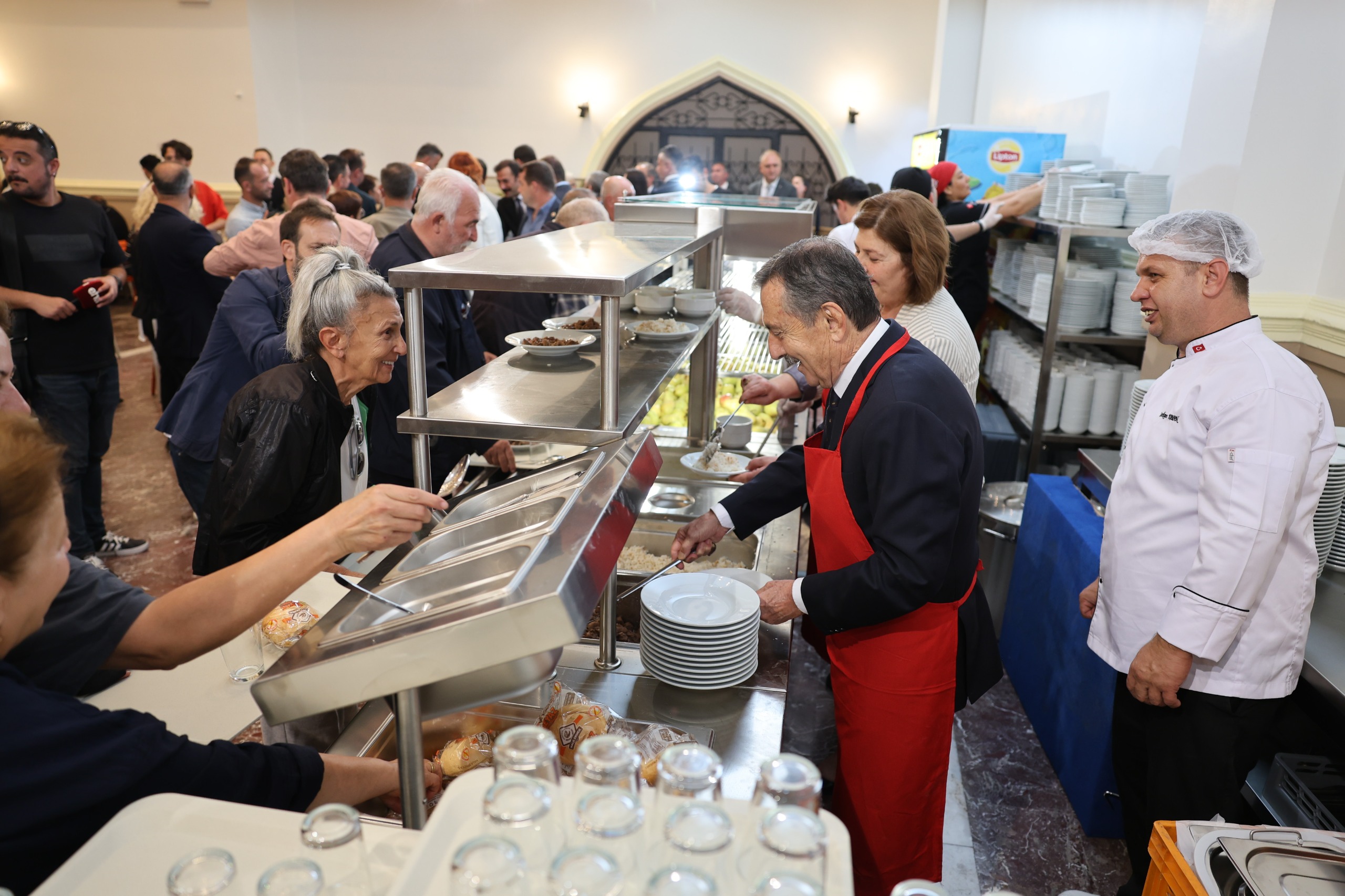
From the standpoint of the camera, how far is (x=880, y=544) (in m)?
1.83

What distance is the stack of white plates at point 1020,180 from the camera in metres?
5.83

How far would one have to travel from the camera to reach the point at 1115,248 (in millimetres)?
5086

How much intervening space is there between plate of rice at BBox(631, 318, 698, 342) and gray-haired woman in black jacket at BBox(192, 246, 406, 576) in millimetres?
758

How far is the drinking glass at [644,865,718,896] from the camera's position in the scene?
79 centimetres

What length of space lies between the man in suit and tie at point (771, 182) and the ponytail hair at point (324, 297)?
234 inches

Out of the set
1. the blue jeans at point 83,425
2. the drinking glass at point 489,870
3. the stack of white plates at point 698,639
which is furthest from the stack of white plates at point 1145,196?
the blue jeans at point 83,425

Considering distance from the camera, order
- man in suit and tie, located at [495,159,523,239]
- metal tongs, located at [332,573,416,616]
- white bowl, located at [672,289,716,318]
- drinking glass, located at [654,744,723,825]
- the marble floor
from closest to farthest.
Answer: drinking glass, located at [654,744,723,825] → metal tongs, located at [332,573,416,616] → the marble floor → white bowl, located at [672,289,716,318] → man in suit and tie, located at [495,159,523,239]

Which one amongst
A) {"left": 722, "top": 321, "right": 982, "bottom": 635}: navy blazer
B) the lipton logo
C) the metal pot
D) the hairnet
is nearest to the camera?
{"left": 722, "top": 321, "right": 982, "bottom": 635}: navy blazer

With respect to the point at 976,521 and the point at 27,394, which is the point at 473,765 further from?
the point at 27,394

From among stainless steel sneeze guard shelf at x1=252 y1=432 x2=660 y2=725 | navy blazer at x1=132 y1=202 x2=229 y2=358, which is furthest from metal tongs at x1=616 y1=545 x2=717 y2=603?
navy blazer at x1=132 y1=202 x2=229 y2=358

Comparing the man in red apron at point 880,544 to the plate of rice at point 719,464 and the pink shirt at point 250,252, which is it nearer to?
the plate of rice at point 719,464

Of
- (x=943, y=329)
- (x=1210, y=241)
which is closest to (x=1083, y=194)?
(x=943, y=329)

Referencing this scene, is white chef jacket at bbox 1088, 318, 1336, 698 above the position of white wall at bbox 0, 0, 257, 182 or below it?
below

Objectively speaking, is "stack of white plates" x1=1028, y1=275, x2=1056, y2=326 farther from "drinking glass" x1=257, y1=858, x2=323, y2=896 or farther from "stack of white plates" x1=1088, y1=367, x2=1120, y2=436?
"drinking glass" x1=257, y1=858, x2=323, y2=896
